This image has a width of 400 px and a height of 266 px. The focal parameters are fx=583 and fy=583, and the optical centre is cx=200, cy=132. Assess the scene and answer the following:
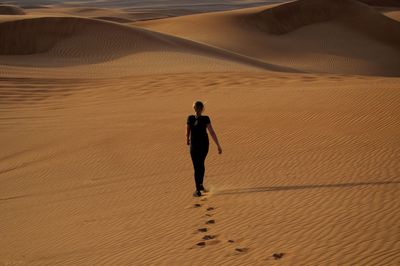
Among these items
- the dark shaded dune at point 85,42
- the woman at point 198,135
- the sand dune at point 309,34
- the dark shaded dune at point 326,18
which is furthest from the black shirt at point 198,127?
the dark shaded dune at point 326,18

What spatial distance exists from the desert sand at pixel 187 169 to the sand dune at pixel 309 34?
37.7ft

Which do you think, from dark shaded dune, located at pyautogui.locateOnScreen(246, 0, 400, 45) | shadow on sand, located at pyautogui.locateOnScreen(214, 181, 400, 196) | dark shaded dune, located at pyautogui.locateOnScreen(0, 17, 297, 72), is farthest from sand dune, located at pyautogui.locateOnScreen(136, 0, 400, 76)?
shadow on sand, located at pyautogui.locateOnScreen(214, 181, 400, 196)

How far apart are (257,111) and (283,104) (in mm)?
771

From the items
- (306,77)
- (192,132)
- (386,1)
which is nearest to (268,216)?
(192,132)

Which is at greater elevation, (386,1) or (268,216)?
(386,1)

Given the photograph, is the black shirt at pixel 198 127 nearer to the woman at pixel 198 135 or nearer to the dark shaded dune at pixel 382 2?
the woman at pixel 198 135

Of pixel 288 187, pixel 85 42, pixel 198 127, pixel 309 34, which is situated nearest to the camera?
pixel 198 127

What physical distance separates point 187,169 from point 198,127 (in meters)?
2.43

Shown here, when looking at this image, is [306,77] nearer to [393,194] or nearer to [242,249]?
[393,194]

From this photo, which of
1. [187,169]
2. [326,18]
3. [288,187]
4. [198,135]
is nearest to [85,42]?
[187,169]

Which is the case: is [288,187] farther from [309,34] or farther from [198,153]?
→ [309,34]

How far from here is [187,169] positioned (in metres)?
10.4

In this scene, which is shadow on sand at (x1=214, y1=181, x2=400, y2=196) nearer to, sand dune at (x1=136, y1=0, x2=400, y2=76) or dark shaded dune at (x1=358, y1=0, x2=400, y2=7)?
sand dune at (x1=136, y1=0, x2=400, y2=76)

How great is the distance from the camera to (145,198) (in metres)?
8.86
